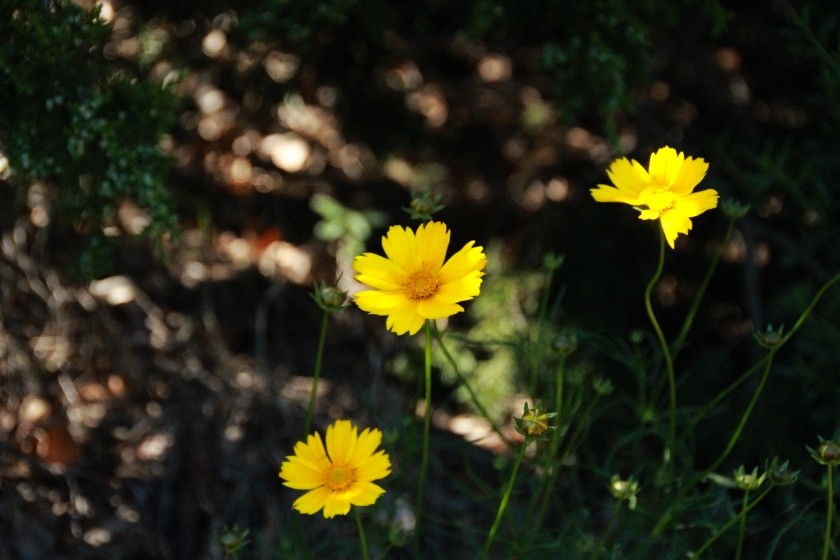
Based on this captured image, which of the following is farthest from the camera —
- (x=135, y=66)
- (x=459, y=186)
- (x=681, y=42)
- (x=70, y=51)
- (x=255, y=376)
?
(x=459, y=186)

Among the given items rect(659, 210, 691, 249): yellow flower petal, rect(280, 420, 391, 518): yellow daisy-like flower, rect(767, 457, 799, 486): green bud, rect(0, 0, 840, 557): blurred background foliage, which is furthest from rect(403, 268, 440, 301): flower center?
rect(0, 0, 840, 557): blurred background foliage

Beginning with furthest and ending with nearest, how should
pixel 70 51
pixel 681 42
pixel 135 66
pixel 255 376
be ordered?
pixel 681 42
pixel 255 376
pixel 135 66
pixel 70 51

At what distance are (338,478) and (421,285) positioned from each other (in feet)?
0.88

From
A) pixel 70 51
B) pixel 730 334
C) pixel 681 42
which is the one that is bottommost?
pixel 730 334

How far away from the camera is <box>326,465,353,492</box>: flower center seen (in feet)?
4.00

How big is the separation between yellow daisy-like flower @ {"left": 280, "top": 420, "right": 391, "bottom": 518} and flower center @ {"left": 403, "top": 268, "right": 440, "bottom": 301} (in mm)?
190

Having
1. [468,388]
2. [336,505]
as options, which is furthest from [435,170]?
[336,505]

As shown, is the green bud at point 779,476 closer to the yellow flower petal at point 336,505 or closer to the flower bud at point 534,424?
the flower bud at point 534,424

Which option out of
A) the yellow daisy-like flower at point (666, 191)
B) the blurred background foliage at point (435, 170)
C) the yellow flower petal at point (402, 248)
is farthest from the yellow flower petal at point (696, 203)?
the blurred background foliage at point (435, 170)

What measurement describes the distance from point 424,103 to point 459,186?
0.28 metres

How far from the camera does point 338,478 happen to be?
122cm

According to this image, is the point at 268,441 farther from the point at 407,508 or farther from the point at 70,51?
the point at 70,51

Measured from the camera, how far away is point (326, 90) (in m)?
2.44

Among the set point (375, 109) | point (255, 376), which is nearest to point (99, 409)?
point (255, 376)
